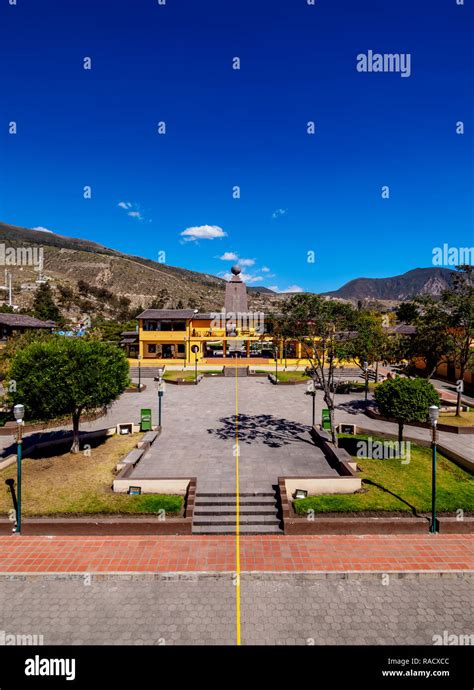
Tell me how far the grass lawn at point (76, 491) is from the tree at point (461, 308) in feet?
57.4

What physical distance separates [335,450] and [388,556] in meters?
5.41

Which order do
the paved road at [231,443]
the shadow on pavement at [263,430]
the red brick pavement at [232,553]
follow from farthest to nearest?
1. the shadow on pavement at [263,430]
2. the paved road at [231,443]
3. the red brick pavement at [232,553]

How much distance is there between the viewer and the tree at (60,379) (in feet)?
45.0

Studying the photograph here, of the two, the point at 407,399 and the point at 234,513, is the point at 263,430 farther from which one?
the point at 234,513

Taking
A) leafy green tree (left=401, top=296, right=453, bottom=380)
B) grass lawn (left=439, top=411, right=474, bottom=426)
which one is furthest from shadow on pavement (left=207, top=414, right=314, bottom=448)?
leafy green tree (left=401, top=296, right=453, bottom=380)

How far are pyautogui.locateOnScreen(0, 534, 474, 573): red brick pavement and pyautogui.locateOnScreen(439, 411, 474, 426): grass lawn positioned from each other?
10.8 meters

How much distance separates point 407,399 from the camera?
1487cm

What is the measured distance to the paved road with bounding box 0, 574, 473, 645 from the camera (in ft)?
24.1

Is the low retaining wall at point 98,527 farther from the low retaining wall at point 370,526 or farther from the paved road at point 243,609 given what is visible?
the low retaining wall at point 370,526

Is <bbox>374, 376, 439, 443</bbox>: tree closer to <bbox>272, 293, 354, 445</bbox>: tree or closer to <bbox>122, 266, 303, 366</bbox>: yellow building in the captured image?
<bbox>272, 293, 354, 445</bbox>: tree

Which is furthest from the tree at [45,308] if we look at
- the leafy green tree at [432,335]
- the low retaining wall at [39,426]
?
the leafy green tree at [432,335]

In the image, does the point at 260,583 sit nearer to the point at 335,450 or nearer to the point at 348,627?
the point at 348,627

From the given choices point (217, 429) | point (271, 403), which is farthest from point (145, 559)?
point (271, 403)

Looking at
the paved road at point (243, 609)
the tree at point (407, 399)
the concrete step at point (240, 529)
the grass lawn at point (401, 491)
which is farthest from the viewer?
the tree at point (407, 399)
